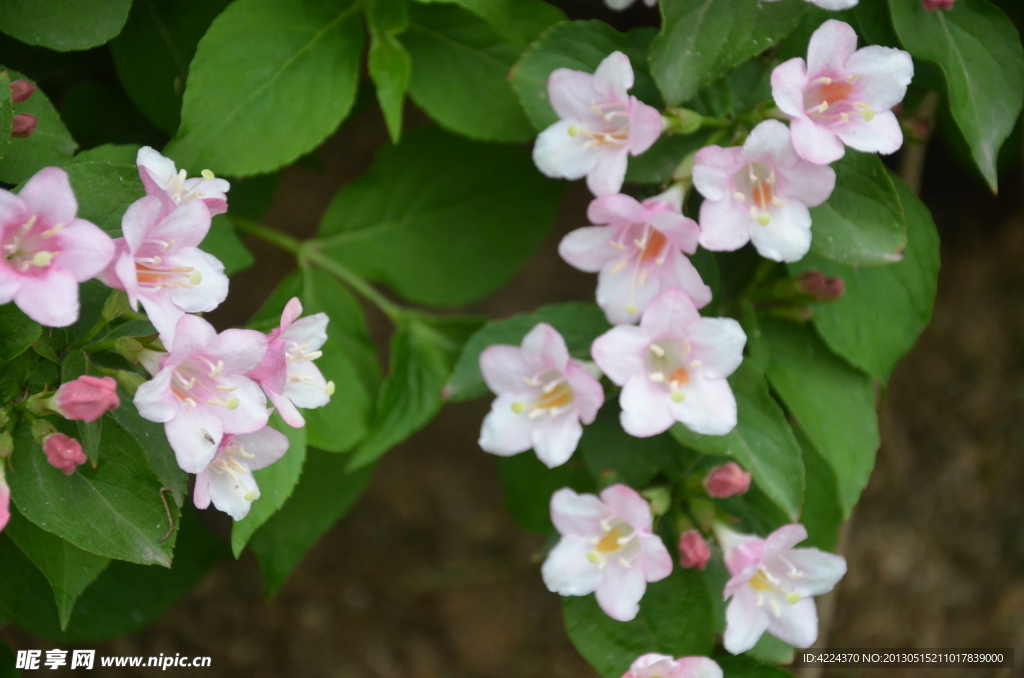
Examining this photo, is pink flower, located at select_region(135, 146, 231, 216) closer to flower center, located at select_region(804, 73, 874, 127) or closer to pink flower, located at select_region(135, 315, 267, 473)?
pink flower, located at select_region(135, 315, 267, 473)

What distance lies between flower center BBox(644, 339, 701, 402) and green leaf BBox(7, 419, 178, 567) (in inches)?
20.9

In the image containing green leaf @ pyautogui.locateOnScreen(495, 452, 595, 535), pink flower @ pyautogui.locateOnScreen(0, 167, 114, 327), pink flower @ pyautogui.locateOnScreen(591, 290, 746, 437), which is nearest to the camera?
pink flower @ pyautogui.locateOnScreen(0, 167, 114, 327)

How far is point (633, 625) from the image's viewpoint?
106 centimetres

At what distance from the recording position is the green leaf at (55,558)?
88 cm

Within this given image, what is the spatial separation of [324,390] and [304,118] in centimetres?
40

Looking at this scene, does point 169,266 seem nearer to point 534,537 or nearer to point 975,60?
point 975,60

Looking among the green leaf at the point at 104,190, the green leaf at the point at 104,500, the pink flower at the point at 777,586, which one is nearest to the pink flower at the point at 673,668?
the pink flower at the point at 777,586

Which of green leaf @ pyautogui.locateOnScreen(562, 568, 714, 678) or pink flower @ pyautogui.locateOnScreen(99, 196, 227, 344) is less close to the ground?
pink flower @ pyautogui.locateOnScreen(99, 196, 227, 344)

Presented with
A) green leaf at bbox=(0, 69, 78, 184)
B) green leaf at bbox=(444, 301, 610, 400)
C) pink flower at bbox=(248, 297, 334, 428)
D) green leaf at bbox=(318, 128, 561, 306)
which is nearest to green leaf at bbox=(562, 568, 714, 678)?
green leaf at bbox=(444, 301, 610, 400)

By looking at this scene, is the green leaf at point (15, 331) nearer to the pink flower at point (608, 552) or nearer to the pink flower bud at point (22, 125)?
the pink flower bud at point (22, 125)

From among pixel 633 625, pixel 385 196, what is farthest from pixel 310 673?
pixel 385 196

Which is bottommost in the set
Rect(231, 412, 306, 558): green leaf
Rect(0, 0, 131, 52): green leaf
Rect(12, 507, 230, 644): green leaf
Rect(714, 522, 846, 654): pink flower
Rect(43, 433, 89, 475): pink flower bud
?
Rect(12, 507, 230, 644): green leaf

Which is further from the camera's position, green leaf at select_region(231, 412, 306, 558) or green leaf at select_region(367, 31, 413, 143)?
green leaf at select_region(367, 31, 413, 143)

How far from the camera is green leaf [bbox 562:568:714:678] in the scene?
104cm
